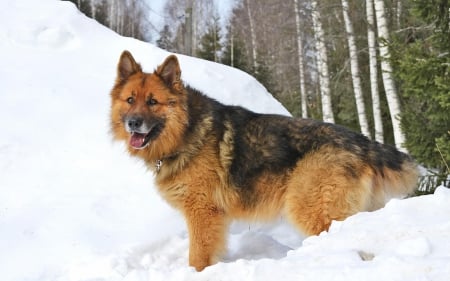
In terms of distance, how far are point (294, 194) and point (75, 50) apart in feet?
31.4

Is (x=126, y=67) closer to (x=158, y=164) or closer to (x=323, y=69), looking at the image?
(x=158, y=164)

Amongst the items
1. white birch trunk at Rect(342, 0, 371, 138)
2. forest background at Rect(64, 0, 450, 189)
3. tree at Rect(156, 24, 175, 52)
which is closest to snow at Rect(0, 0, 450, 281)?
forest background at Rect(64, 0, 450, 189)

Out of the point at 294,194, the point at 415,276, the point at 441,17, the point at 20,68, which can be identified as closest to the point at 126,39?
the point at 20,68

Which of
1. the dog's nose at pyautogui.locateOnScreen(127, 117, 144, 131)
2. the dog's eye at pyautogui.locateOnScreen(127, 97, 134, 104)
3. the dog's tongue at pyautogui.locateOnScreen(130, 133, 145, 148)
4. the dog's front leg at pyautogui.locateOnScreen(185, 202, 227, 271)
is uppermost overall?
the dog's eye at pyautogui.locateOnScreen(127, 97, 134, 104)

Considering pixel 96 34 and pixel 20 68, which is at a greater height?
pixel 96 34

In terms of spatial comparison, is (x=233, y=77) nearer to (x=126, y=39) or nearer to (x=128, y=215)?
(x=126, y=39)

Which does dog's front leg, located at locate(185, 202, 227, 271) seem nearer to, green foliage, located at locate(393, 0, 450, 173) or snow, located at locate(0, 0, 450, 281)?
snow, located at locate(0, 0, 450, 281)

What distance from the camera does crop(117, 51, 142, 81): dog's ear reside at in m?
4.73

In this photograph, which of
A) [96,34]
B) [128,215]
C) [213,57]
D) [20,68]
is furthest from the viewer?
[213,57]

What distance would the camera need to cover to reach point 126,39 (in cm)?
1271

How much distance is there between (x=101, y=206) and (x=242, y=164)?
2611 mm

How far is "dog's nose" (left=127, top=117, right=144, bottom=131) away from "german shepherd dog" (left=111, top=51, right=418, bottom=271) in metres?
0.01

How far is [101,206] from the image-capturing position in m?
5.95

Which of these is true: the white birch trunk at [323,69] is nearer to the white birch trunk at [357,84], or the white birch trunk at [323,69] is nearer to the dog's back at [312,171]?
the white birch trunk at [357,84]
